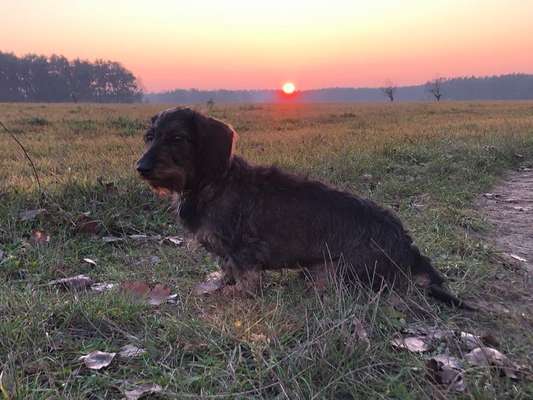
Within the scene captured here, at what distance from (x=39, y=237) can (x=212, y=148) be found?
2.05 metres

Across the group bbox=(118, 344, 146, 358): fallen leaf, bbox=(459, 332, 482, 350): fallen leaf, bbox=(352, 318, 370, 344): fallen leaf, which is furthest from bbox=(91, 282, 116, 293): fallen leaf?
bbox=(459, 332, 482, 350): fallen leaf

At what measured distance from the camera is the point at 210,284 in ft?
12.4

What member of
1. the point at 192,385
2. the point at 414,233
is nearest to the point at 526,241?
the point at 414,233

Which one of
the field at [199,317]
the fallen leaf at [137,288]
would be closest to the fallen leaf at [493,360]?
the field at [199,317]

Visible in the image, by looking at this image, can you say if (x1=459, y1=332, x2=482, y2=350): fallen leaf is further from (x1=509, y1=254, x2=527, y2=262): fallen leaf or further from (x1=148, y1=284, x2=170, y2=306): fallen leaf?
(x1=509, y1=254, x2=527, y2=262): fallen leaf

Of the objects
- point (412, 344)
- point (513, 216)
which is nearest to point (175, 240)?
point (412, 344)

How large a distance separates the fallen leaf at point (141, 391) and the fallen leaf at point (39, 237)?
2.68 m

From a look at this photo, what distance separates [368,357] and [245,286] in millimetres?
1482

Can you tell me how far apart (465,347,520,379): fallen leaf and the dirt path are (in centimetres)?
194

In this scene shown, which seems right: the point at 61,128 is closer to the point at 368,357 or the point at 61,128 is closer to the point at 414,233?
the point at 414,233

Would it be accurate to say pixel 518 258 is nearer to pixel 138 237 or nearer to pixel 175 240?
pixel 175 240

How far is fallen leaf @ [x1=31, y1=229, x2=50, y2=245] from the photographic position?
4.41 metres

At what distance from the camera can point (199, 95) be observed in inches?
5399

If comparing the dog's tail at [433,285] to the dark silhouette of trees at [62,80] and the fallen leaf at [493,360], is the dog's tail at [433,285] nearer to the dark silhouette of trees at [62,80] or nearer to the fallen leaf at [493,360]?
the fallen leaf at [493,360]
